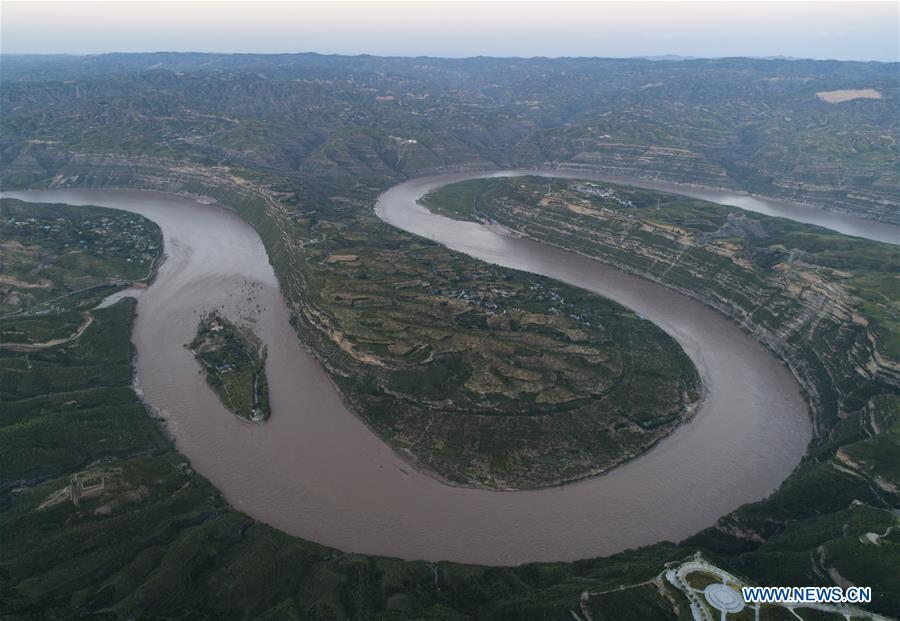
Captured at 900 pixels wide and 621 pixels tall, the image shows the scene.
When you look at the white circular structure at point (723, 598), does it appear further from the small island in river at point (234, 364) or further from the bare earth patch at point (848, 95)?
the bare earth patch at point (848, 95)

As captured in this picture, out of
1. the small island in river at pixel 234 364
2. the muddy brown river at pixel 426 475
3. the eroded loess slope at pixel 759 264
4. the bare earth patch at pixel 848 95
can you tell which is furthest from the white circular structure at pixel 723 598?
the bare earth patch at pixel 848 95

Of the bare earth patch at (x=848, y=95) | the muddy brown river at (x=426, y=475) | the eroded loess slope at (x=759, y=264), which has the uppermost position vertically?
the bare earth patch at (x=848, y=95)

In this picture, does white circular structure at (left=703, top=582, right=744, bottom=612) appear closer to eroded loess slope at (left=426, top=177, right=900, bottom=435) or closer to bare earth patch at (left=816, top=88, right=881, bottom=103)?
eroded loess slope at (left=426, top=177, right=900, bottom=435)

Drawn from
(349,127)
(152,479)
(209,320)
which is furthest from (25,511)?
(349,127)

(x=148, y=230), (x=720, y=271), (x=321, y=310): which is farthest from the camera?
(x=148, y=230)

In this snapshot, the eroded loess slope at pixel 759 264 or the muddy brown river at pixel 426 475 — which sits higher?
the eroded loess slope at pixel 759 264

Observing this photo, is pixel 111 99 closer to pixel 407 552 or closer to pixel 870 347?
pixel 407 552

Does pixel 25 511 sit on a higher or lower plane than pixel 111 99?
lower
